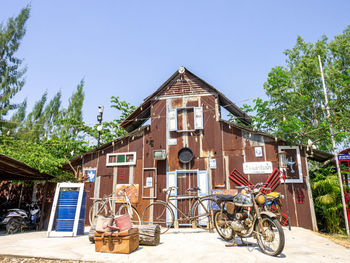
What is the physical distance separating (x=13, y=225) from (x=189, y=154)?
6.39 metres

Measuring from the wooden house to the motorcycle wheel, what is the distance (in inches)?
111

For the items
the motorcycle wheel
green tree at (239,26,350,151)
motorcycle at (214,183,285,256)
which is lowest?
the motorcycle wheel

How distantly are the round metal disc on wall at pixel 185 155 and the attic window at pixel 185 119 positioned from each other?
84 centimetres

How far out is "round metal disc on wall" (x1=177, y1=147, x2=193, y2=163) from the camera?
30.5 ft

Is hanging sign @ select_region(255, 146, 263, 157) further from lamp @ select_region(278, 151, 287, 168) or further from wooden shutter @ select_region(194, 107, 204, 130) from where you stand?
wooden shutter @ select_region(194, 107, 204, 130)

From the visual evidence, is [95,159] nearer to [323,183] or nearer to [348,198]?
[323,183]

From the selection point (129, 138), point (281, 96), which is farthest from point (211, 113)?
point (281, 96)

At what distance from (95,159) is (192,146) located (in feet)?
14.4

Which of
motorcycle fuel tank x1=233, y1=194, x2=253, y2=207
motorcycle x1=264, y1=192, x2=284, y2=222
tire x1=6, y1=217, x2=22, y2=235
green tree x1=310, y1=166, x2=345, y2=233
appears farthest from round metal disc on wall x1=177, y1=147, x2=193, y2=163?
tire x1=6, y1=217, x2=22, y2=235

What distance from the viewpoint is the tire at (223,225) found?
5170mm

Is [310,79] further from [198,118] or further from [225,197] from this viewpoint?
[225,197]

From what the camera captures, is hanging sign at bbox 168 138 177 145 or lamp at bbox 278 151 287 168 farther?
hanging sign at bbox 168 138 177 145

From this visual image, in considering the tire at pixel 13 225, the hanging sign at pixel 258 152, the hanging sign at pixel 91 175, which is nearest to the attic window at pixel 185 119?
the hanging sign at pixel 258 152

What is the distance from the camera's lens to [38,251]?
14.8 ft
